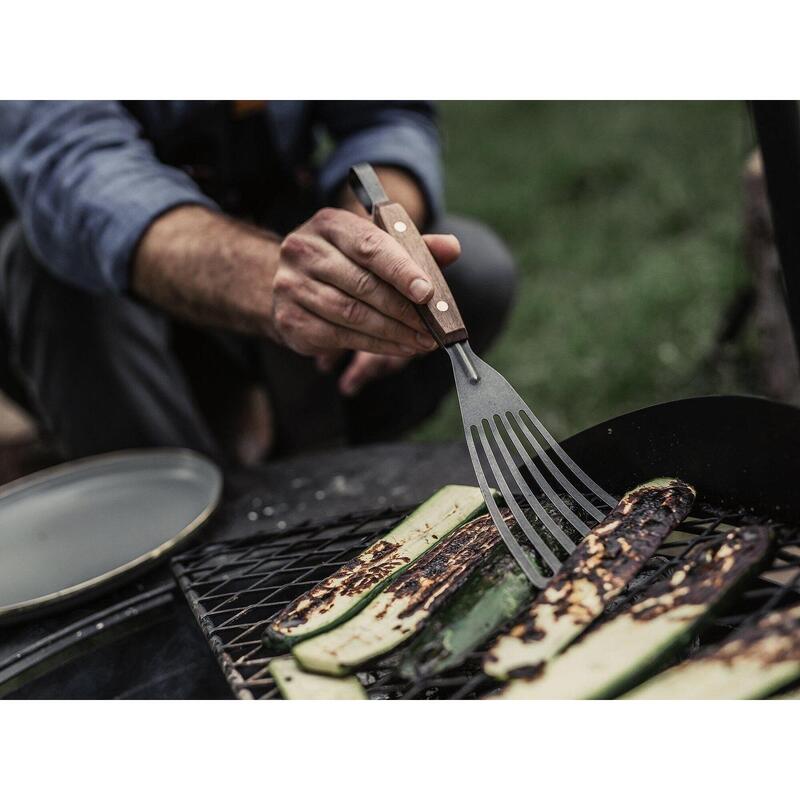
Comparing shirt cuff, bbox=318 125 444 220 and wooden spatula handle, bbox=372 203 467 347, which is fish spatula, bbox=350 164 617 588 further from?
shirt cuff, bbox=318 125 444 220

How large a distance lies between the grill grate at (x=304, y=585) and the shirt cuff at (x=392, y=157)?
135 centimetres

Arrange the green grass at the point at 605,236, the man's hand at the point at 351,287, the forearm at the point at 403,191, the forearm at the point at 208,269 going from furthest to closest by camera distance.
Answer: the green grass at the point at 605,236
the forearm at the point at 403,191
the forearm at the point at 208,269
the man's hand at the point at 351,287

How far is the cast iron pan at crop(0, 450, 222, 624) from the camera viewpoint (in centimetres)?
157

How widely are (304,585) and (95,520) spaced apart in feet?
2.29

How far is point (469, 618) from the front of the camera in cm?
107

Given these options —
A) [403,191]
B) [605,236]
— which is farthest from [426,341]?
[605,236]

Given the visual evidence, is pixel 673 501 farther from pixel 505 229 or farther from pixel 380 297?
pixel 505 229

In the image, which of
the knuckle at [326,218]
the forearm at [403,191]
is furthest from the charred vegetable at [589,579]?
the forearm at [403,191]

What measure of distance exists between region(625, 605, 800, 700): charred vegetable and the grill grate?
42 mm

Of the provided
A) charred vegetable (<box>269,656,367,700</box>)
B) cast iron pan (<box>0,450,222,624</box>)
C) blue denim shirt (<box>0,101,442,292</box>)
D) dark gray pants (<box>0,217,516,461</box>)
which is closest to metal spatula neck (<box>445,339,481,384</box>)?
charred vegetable (<box>269,656,367,700</box>)

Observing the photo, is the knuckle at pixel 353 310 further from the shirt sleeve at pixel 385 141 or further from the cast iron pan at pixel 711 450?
the shirt sleeve at pixel 385 141

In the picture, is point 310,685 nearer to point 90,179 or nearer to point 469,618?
point 469,618

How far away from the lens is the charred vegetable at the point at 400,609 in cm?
105
